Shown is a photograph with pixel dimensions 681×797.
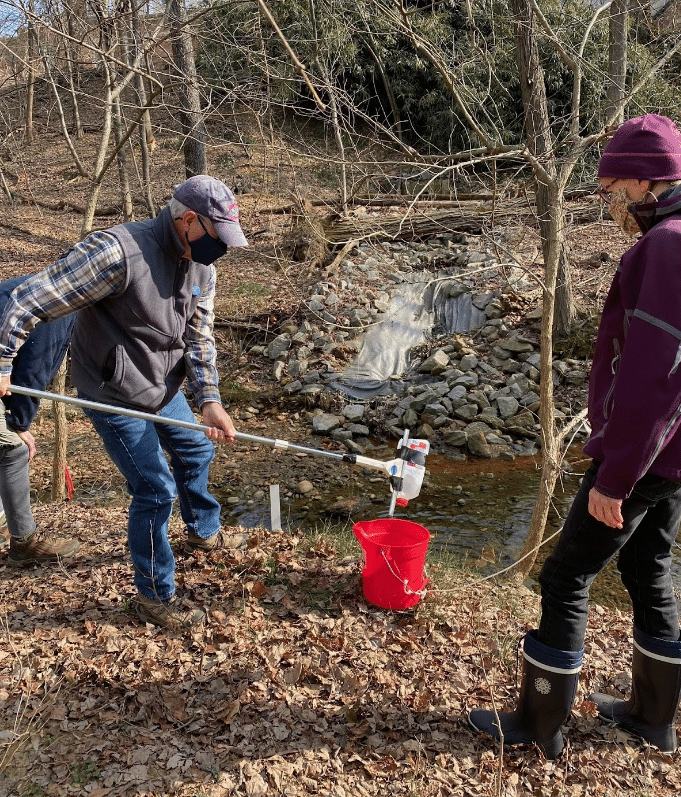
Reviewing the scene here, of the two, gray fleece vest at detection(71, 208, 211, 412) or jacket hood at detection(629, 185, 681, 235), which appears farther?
gray fleece vest at detection(71, 208, 211, 412)

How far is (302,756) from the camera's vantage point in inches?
108

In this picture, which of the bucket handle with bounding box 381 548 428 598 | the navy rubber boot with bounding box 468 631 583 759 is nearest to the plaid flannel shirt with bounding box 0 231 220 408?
the bucket handle with bounding box 381 548 428 598

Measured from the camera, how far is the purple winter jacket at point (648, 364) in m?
2.07

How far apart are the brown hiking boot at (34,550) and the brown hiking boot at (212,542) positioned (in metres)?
0.76

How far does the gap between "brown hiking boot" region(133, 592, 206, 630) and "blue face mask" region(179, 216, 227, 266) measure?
1.66 metres

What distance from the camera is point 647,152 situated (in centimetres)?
225

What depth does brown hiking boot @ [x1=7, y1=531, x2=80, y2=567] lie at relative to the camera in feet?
13.5

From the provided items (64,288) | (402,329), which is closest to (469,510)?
(402,329)

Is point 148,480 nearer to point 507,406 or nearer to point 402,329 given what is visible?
point 507,406

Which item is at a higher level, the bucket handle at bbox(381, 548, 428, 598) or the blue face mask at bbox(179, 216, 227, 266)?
the blue face mask at bbox(179, 216, 227, 266)

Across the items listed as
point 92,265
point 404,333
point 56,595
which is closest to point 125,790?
point 56,595

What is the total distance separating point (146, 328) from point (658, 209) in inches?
82.3

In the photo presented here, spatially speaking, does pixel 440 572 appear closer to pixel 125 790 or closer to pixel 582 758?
pixel 582 758

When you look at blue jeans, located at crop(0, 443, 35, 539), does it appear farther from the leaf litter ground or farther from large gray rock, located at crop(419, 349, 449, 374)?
large gray rock, located at crop(419, 349, 449, 374)
